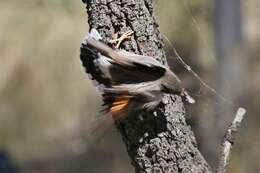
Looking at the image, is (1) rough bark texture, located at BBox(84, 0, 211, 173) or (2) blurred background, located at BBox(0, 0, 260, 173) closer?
(1) rough bark texture, located at BBox(84, 0, 211, 173)

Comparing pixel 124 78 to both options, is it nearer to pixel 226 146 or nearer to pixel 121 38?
pixel 121 38

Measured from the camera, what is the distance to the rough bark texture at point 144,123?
1958 mm

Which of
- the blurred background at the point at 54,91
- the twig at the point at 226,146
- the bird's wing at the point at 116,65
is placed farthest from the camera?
the blurred background at the point at 54,91

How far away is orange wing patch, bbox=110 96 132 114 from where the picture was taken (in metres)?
1.88

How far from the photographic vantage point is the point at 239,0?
679 cm

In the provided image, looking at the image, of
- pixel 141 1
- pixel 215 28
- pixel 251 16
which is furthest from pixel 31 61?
pixel 141 1

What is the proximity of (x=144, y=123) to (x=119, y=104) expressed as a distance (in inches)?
4.4

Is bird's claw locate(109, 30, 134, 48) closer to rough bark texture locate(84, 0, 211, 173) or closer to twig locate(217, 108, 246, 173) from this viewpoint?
rough bark texture locate(84, 0, 211, 173)

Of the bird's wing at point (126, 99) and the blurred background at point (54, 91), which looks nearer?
the bird's wing at point (126, 99)

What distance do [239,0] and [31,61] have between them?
3877 millimetres

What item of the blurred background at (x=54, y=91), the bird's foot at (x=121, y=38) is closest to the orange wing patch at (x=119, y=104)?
the bird's foot at (x=121, y=38)

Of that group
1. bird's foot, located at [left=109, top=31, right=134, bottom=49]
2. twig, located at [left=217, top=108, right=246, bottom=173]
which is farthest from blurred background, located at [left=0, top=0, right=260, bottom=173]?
bird's foot, located at [left=109, top=31, right=134, bottom=49]

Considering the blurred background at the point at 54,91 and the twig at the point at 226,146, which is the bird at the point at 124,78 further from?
the blurred background at the point at 54,91

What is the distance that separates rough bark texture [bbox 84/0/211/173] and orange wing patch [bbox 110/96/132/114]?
0.06 meters
